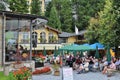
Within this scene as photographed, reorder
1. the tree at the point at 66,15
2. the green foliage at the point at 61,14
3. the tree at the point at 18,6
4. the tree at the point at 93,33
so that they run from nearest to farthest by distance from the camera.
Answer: the tree at the point at 93,33 < the tree at the point at 18,6 < the green foliage at the point at 61,14 < the tree at the point at 66,15

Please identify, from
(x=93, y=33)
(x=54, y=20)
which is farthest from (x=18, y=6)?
(x=54, y=20)

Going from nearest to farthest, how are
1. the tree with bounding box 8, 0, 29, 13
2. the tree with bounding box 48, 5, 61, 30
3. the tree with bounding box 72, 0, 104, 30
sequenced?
the tree with bounding box 8, 0, 29, 13, the tree with bounding box 48, 5, 61, 30, the tree with bounding box 72, 0, 104, 30

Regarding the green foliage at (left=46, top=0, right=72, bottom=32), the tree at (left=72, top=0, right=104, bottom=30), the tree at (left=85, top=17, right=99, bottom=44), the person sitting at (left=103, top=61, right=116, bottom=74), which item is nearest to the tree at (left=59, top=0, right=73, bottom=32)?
the green foliage at (left=46, top=0, right=72, bottom=32)

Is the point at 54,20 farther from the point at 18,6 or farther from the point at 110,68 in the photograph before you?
the point at 110,68

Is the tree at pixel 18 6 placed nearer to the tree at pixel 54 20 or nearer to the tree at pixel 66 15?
the tree at pixel 54 20

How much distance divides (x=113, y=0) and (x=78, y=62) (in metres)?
6.64

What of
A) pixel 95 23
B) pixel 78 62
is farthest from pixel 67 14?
pixel 78 62

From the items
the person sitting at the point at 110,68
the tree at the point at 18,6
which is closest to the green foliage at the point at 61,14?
the tree at the point at 18,6

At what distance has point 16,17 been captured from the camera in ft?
61.5

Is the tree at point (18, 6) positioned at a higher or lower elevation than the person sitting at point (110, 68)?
higher

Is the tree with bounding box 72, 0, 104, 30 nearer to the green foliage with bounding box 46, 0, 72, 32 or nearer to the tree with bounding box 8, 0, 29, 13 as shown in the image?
the green foliage with bounding box 46, 0, 72, 32

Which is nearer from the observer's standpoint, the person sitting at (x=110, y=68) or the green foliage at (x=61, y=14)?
the person sitting at (x=110, y=68)

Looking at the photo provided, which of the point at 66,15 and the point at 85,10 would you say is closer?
the point at 85,10

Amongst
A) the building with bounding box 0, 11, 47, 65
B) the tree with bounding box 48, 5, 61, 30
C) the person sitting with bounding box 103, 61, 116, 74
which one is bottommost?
the person sitting with bounding box 103, 61, 116, 74
